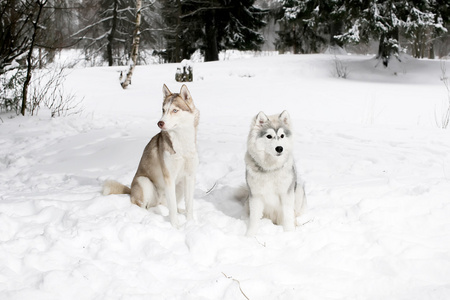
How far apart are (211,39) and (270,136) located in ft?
64.0

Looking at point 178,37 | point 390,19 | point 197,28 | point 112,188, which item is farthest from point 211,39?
point 112,188

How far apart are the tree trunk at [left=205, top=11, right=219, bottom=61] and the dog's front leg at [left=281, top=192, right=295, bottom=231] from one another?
63.0 ft

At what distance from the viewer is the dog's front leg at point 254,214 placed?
3.69m

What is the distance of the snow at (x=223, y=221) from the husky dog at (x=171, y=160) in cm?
18

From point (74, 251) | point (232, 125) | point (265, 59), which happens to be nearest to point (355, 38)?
point (265, 59)

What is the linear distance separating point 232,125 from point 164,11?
15850 millimetres

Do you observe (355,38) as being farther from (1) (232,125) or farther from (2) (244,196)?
(2) (244,196)

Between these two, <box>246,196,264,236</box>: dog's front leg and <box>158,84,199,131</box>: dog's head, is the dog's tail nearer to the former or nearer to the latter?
<box>158,84,199,131</box>: dog's head

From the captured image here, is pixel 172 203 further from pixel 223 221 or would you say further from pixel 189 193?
pixel 223 221

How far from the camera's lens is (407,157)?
19.4ft

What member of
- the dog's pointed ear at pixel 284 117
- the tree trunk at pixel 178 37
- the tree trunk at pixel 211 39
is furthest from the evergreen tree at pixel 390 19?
the dog's pointed ear at pixel 284 117

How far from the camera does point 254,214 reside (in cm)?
371

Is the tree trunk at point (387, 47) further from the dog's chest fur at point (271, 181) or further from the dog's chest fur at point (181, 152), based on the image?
the dog's chest fur at point (181, 152)

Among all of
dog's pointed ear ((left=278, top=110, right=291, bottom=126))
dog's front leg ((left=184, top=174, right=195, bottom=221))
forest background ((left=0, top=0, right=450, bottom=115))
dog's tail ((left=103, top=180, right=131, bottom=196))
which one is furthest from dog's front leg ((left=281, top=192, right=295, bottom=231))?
forest background ((left=0, top=0, right=450, bottom=115))
